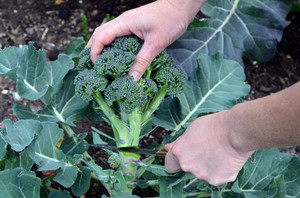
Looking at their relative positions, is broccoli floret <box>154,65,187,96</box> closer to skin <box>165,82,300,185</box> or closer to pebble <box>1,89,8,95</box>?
skin <box>165,82,300,185</box>

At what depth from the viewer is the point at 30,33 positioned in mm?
2510

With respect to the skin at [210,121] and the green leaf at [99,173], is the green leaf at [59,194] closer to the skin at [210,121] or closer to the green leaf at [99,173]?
the green leaf at [99,173]

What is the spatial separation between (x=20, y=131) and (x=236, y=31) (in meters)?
1.47

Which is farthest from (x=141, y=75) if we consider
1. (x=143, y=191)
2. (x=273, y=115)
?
(x=143, y=191)

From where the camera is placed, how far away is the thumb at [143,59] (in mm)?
1538

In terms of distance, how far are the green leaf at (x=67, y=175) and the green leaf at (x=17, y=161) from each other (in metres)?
0.17

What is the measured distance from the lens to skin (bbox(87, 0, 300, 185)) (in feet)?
3.48

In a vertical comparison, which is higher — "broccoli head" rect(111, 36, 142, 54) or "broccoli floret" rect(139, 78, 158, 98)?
"broccoli head" rect(111, 36, 142, 54)

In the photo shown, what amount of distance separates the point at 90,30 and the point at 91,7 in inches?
7.1

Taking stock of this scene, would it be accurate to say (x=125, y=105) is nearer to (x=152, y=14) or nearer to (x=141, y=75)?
(x=141, y=75)

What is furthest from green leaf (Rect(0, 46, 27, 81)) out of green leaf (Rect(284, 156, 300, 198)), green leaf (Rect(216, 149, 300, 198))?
green leaf (Rect(284, 156, 300, 198))

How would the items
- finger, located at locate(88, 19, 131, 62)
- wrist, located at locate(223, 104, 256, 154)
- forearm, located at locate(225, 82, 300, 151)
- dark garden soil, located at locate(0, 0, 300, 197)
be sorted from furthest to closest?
dark garden soil, located at locate(0, 0, 300, 197) < finger, located at locate(88, 19, 131, 62) < wrist, located at locate(223, 104, 256, 154) < forearm, located at locate(225, 82, 300, 151)

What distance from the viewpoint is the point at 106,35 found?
Answer: 1.59 metres

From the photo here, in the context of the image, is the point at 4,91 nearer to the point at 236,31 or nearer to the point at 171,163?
the point at 171,163
